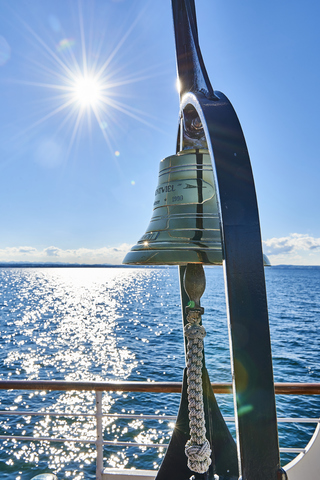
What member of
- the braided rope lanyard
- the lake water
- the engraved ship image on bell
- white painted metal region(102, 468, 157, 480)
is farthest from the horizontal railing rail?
the lake water

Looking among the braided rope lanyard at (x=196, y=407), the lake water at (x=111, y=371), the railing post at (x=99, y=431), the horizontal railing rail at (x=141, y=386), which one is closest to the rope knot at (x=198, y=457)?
the braided rope lanyard at (x=196, y=407)

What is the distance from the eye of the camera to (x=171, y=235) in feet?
5.22

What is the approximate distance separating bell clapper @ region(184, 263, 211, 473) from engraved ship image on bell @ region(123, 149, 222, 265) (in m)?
0.21

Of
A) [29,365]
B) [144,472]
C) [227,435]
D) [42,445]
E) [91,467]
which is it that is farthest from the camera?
[29,365]

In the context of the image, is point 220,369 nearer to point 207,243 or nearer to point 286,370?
point 286,370

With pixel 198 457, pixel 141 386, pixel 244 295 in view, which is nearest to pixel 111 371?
pixel 141 386

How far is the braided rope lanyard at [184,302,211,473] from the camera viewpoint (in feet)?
5.15

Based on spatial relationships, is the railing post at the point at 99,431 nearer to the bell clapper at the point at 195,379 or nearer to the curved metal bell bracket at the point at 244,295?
the bell clapper at the point at 195,379

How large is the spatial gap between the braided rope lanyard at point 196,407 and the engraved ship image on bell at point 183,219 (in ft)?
1.15

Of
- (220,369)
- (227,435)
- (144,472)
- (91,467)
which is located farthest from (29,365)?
(227,435)

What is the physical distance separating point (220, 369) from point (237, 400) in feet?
50.5

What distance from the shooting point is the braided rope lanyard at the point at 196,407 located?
1569 millimetres

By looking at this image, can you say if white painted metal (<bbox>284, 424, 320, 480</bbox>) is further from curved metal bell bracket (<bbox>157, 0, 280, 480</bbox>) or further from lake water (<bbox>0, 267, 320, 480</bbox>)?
lake water (<bbox>0, 267, 320, 480</bbox>)

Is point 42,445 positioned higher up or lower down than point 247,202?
lower down
